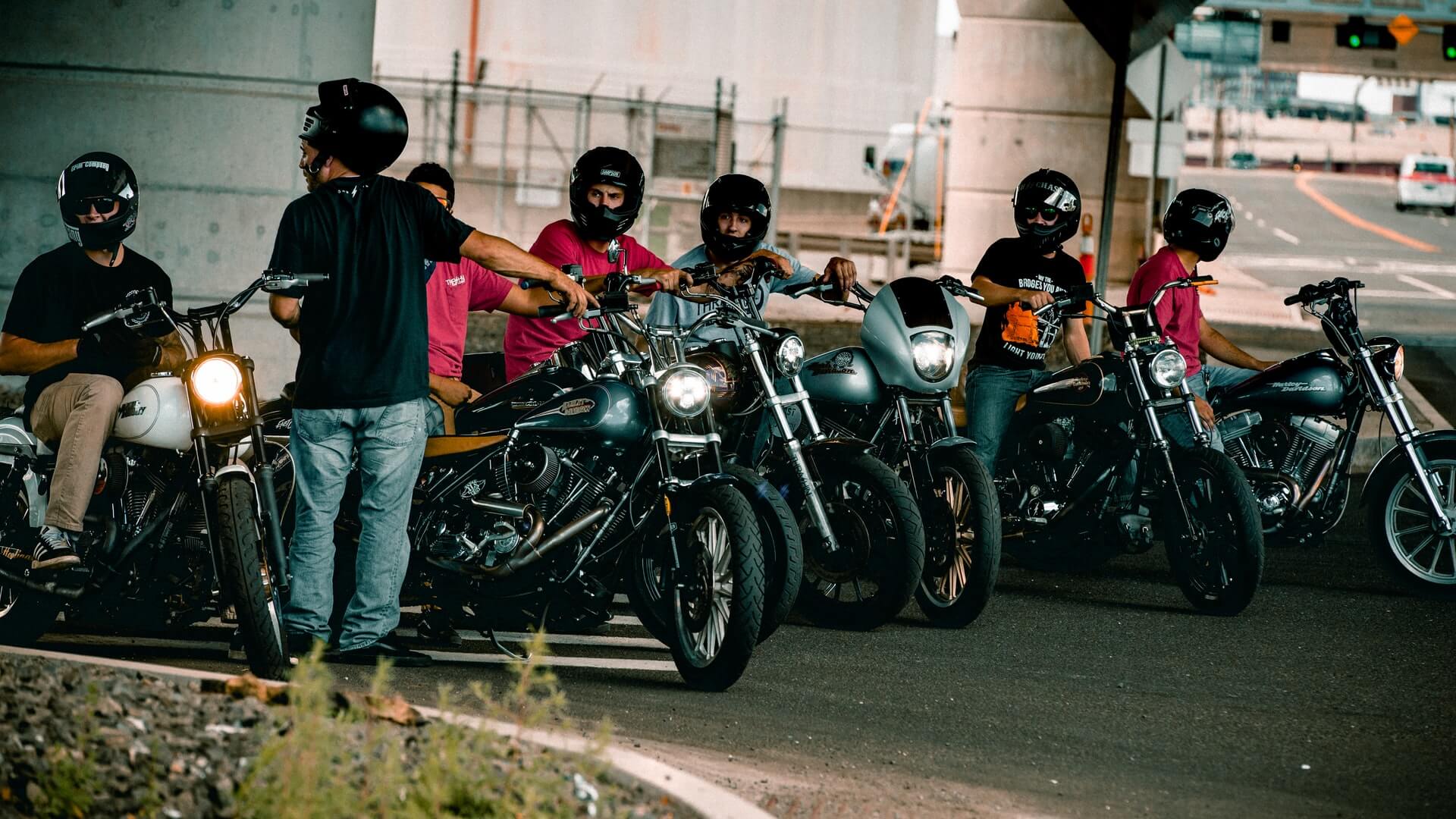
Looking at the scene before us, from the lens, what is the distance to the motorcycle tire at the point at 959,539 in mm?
7289

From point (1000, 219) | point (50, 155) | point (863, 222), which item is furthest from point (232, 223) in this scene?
point (863, 222)

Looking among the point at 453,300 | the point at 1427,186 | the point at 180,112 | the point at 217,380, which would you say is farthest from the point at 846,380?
the point at 1427,186

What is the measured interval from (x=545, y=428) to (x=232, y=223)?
5848 millimetres

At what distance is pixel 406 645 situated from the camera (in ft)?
22.1

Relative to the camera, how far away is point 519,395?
6750 millimetres

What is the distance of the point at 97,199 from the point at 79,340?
0.52m

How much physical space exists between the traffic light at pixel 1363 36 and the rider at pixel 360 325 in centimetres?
3229

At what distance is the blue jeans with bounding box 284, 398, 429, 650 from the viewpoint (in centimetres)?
616

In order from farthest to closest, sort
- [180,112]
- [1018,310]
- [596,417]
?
[180,112], [1018,310], [596,417]

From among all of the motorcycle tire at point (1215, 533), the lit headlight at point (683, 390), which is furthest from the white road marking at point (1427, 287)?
the lit headlight at point (683, 390)

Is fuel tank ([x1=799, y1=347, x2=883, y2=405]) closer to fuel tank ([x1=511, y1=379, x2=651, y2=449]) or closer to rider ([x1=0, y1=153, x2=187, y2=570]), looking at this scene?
fuel tank ([x1=511, y1=379, x2=651, y2=449])

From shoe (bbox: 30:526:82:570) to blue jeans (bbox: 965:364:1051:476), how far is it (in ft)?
13.1

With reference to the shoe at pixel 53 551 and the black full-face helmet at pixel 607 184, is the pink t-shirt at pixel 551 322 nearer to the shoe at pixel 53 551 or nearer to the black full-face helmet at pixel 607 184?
the black full-face helmet at pixel 607 184

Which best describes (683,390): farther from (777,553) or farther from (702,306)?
(702,306)
